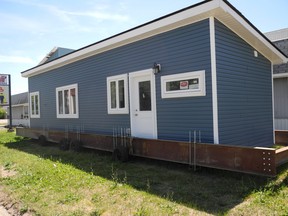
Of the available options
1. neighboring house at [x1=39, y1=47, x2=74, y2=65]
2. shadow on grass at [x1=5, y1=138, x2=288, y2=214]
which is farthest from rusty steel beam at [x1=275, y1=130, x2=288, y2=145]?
neighboring house at [x1=39, y1=47, x2=74, y2=65]

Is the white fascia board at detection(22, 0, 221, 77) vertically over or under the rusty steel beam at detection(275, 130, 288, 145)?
over

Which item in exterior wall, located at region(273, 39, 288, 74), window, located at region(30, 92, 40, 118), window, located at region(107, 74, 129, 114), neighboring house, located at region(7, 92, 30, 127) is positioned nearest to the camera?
window, located at region(107, 74, 129, 114)

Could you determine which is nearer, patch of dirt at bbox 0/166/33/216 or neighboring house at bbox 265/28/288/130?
patch of dirt at bbox 0/166/33/216

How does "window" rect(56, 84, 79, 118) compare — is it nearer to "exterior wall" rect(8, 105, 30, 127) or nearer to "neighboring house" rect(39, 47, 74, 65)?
"neighboring house" rect(39, 47, 74, 65)

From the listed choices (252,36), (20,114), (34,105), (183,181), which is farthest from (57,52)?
(20,114)

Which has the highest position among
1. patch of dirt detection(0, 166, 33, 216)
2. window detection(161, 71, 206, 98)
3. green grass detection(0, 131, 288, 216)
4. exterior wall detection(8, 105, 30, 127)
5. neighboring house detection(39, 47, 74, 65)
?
neighboring house detection(39, 47, 74, 65)

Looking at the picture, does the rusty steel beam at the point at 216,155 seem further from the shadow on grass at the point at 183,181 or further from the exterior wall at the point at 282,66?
the exterior wall at the point at 282,66

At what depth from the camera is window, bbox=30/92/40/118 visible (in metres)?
13.5

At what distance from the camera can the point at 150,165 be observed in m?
6.77

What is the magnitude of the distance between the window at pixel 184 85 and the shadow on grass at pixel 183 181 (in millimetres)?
1709

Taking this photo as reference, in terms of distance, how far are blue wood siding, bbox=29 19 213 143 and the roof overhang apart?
162 millimetres

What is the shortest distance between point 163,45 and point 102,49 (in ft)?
8.91

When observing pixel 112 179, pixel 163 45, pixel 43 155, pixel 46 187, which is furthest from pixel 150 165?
pixel 43 155

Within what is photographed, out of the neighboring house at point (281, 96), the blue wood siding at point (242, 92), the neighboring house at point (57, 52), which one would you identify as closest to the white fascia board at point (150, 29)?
the blue wood siding at point (242, 92)
